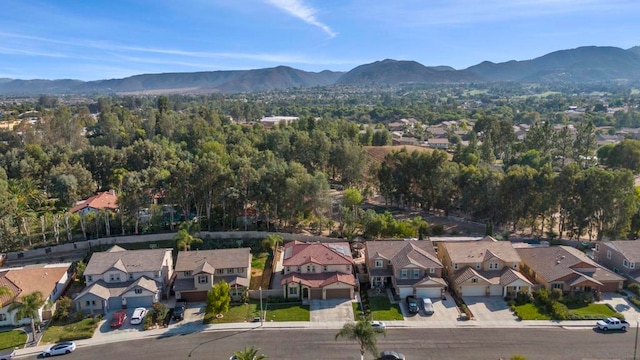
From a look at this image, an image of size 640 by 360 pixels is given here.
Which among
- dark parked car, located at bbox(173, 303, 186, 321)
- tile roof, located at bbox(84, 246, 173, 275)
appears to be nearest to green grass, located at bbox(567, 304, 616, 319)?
dark parked car, located at bbox(173, 303, 186, 321)

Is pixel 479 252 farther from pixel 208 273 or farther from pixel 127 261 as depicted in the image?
pixel 127 261

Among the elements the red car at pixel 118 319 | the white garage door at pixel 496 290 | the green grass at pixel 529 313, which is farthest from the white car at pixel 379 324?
the red car at pixel 118 319

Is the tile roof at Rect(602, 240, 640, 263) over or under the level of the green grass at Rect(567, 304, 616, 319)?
over

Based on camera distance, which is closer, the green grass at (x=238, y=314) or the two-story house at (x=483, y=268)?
the green grass at (x=238, y=314)

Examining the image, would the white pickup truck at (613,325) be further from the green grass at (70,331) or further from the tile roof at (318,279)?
the green grass at (70,331)

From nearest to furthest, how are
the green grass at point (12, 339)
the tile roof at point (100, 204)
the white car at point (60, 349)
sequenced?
the white car at point (60, 349), the green grass at point (12, 339), the tile roof at point (100, 204)

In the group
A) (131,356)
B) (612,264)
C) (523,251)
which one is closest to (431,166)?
(523,251)

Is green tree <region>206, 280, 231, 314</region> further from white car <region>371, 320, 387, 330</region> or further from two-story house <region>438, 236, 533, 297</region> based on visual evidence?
two-story house <region>438, 236, 533, 297</region>
